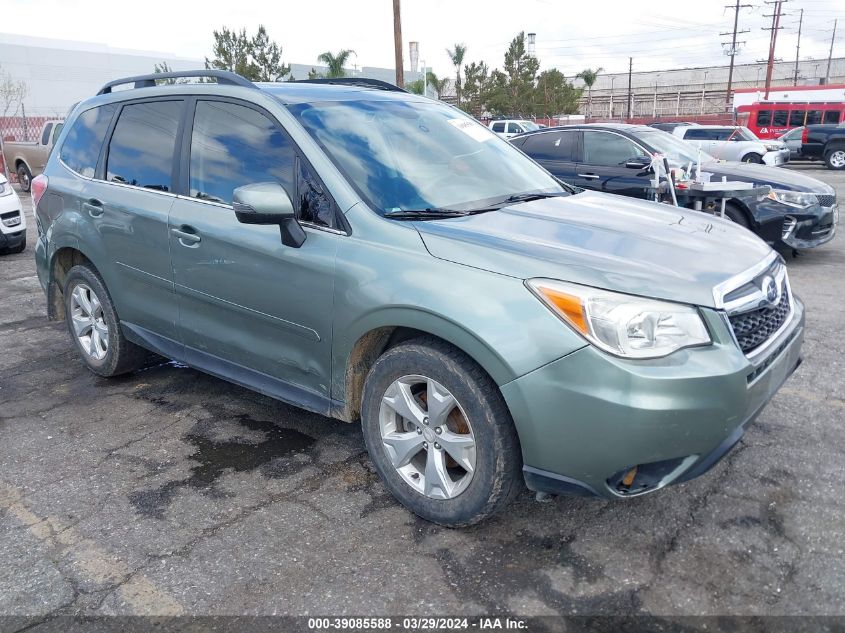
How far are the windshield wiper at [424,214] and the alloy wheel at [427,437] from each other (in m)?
0.69

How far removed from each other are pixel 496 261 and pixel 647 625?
1.35 meters

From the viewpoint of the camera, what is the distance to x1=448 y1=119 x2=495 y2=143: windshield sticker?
390 centimetres

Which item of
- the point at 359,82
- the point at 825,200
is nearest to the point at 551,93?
the point at 825,200

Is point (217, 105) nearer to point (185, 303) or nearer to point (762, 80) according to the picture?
point (185, 303)

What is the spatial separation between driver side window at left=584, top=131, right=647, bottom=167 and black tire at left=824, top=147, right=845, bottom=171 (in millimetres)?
18266

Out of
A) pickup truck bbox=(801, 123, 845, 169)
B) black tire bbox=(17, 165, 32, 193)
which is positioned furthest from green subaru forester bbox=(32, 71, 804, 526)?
pickup truck bbox=(801, 123, 845, 169)

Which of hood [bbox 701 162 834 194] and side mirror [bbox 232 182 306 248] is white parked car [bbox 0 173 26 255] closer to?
side mirror [bbox 232 182 306 248]

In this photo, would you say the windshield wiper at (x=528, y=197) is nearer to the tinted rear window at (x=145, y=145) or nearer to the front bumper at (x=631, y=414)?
the front bumper at (x=631, y=414)

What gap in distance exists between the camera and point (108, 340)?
4414mm

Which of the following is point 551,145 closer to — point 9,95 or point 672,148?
point 672,148

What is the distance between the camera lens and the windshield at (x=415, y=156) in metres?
3.16

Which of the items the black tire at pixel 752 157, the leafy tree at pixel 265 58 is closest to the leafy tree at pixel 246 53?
the leafy tree at pixel 265 58

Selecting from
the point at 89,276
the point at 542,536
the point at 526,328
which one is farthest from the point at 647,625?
the point at 89,276

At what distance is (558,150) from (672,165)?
1566 mm
